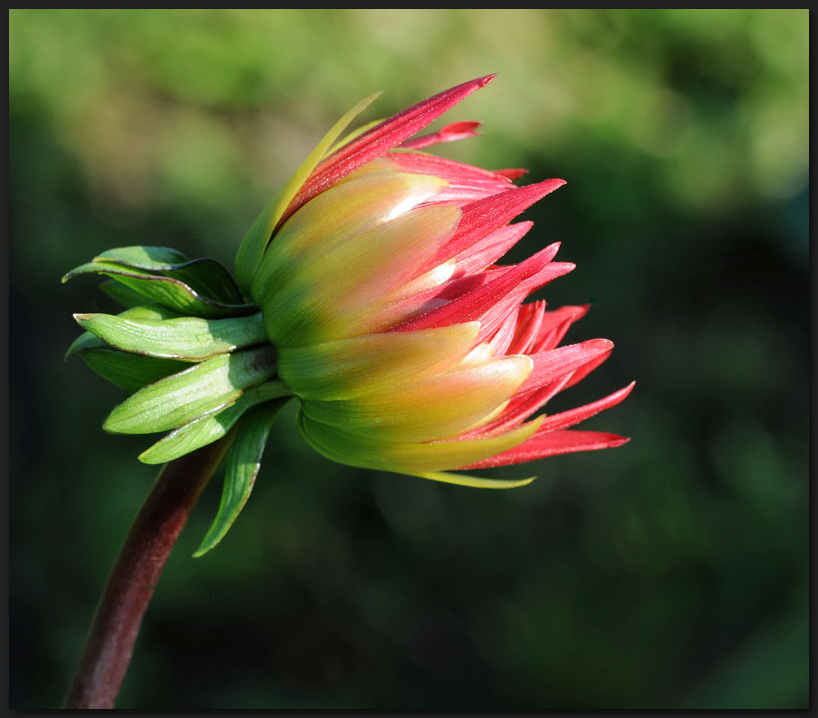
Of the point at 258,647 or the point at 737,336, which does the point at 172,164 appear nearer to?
the point at 258,647

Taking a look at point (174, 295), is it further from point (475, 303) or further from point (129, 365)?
point (475, 303)

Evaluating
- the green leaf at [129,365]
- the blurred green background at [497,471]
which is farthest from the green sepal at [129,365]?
the blurred green background at [497,471]

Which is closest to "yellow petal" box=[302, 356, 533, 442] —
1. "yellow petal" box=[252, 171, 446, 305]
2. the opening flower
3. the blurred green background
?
the opening flower

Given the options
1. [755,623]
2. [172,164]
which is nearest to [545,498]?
[755,623]

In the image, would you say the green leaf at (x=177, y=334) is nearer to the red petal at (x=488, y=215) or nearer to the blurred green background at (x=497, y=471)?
the red petal at (x=488, y=215)

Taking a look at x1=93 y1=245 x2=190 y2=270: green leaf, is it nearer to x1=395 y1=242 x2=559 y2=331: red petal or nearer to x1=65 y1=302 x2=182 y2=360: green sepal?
x1=65 y1=302 x2=182 y2=360: green sepal

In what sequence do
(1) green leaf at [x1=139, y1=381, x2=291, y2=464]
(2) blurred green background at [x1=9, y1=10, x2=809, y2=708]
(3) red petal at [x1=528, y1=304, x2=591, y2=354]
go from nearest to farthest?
(1) green leaf at [x1=139, y1=381, x2=291, y2=464] → (3) red petal at [x1=528, y1=304, x2=591, y2=354] → (2) blurred green background at [x1=9, y1=10, x2=809, y2=708]
